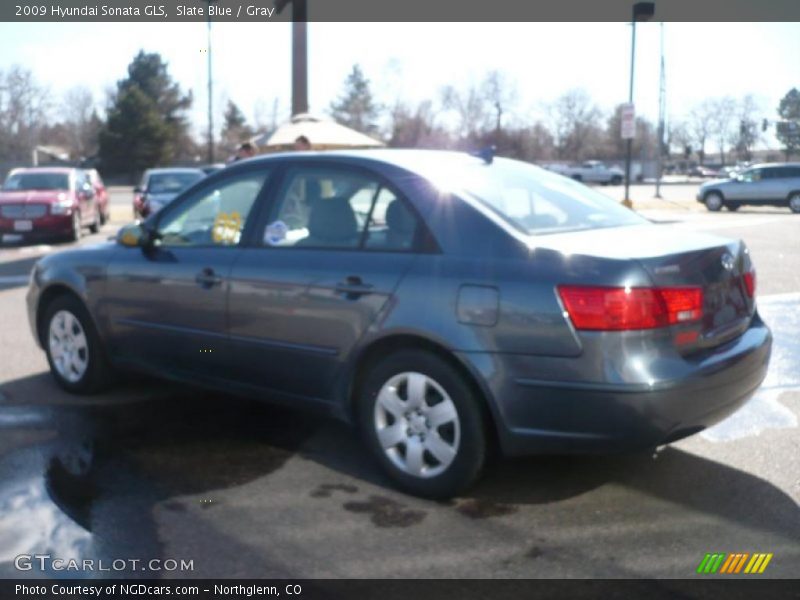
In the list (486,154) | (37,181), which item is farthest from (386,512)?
(37,181)

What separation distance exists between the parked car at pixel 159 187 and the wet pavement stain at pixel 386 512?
1444 cm

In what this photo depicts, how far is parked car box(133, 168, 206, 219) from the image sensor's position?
59.5 ft

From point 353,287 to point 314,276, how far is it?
10.8 inches

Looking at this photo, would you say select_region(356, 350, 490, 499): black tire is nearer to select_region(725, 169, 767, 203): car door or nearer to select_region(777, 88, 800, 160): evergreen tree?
select_region(777, 88, 800, 160): evergreen tree

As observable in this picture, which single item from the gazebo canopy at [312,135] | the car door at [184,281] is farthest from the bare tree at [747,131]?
the car door at [184,281]

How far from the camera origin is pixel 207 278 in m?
5.21

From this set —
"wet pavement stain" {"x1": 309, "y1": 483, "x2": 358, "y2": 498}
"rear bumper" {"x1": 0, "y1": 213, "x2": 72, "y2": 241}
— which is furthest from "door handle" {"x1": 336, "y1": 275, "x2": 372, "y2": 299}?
"rear bumper" {"x1": 0, "y1": 213, "x2": 72, "y2": 241}

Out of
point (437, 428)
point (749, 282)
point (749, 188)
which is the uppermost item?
point (749, 188)

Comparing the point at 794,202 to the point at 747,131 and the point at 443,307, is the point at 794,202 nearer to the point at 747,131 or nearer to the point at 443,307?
the point at 747,131

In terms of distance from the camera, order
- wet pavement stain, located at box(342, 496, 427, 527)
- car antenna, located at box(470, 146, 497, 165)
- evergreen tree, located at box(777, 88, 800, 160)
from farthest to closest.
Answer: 1. evergreen tree, located at box(777, 88, 800, 160)
2. car antenna, located at box(470, 146, 497, 165)
3. wet pavement stain, located at box(342, 496, 427, 527)

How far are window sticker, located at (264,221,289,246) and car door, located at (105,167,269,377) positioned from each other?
209mm

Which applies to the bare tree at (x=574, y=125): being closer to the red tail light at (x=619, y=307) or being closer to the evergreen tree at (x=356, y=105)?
the evergreen tree at (x=356, y=105)
